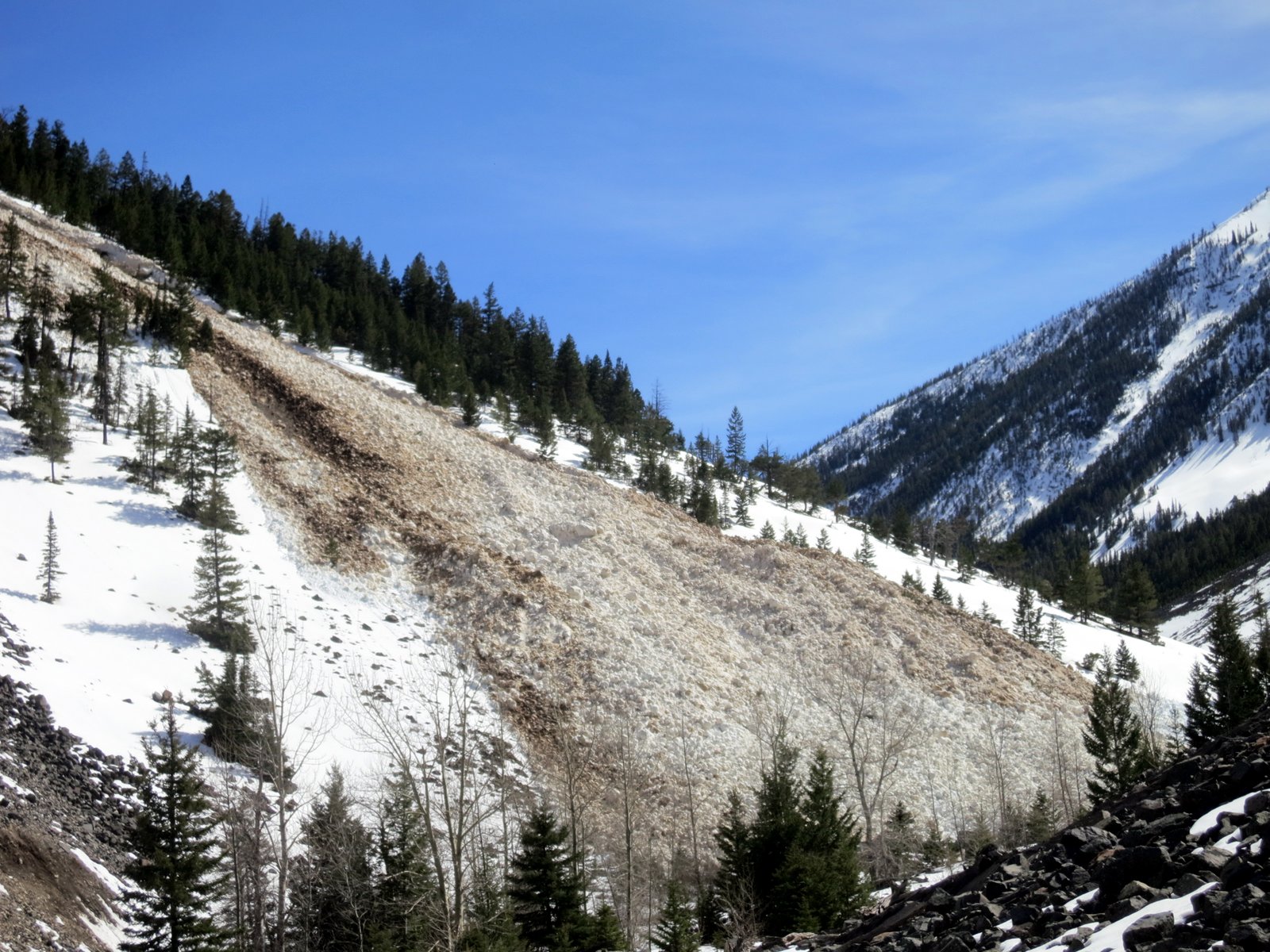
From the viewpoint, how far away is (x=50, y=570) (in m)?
35.6

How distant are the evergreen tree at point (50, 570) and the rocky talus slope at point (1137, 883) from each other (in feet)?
112

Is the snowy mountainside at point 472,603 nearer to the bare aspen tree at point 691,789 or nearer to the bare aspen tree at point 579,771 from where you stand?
the bare aspen tree at point 691,789

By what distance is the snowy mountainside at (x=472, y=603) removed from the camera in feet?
120

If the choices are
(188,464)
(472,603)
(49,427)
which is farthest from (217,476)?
(472,603)

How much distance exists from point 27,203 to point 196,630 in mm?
74538

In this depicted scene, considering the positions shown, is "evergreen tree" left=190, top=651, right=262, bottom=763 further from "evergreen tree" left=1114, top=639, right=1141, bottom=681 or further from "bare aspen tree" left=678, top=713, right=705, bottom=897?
A: "evergreen tree" left=1114, top=639, right=1141, bottom=681

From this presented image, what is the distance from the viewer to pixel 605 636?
46656mm

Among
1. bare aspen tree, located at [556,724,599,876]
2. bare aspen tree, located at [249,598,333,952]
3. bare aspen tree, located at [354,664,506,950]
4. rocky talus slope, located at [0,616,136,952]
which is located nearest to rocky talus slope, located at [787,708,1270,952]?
bare aspen tree, located at [249,598,333,952]

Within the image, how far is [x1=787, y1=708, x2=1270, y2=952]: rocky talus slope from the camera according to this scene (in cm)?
797

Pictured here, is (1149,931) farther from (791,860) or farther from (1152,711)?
(1152,711)

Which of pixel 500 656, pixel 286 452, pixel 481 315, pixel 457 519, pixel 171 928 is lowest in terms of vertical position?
pixel 171 928

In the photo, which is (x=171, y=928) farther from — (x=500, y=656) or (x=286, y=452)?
(x=286, y=452)

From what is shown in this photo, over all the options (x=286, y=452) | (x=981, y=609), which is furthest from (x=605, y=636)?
(x=981, y=609)

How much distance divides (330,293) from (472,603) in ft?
220
